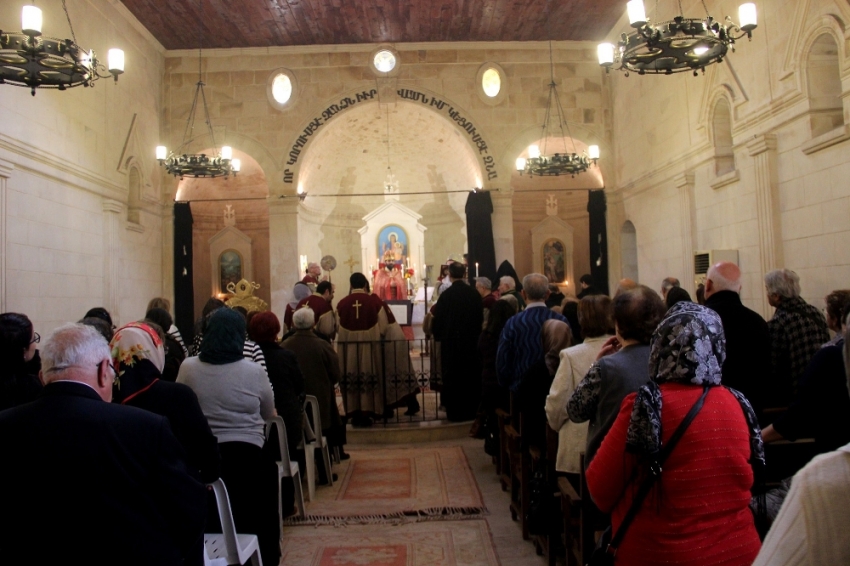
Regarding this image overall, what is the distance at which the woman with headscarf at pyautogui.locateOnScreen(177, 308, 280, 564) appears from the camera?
3.19 metres

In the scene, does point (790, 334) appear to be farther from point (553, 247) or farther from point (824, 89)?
point (553, 247)

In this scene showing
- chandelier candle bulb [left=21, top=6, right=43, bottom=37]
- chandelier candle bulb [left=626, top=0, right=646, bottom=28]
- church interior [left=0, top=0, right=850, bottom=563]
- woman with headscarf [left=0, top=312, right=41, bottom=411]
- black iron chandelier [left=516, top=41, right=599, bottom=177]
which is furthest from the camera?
black iron chandelier [left=516, top=41, right=599, bottom=177]

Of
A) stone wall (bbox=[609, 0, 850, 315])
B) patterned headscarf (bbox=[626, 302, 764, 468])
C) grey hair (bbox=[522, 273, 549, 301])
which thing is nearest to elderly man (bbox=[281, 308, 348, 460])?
grey hair (bbox=[522, 273, 549, 301])

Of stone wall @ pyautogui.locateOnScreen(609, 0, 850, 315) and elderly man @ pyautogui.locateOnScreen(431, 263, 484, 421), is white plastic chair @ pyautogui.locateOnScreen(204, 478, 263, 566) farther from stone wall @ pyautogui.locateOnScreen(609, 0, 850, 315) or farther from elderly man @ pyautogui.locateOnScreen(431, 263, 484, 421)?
stone wall @ pyautogui.locateOnScreen(609, 0, 850, 315)

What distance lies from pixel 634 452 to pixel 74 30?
1034 centimetres

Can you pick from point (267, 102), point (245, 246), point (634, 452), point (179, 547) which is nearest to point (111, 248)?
point (267, 102)

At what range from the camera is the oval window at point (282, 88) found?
500 inches

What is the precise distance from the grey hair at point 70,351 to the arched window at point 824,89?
7.11 m

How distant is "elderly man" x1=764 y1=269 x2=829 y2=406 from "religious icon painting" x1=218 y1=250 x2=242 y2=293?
1348 centimetres

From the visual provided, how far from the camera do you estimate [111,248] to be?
1058 centimetres

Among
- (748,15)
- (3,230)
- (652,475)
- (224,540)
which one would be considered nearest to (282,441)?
(224,540)

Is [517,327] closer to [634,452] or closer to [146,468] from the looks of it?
[634,452]

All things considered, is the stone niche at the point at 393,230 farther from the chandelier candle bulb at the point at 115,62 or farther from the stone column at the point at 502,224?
the chandelier candle bulb at the point at 115,62

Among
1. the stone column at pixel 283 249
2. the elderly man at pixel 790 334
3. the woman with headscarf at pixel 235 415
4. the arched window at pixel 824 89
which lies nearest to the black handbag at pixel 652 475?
the woman with headscarf at pixel 235 415
